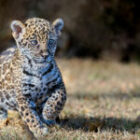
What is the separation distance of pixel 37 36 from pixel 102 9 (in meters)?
9.21

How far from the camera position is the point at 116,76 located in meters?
13.0

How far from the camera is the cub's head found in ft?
19.9

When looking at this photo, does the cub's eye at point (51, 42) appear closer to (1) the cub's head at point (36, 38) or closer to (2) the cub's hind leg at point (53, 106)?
(1) the cub's head at point (36, 38)

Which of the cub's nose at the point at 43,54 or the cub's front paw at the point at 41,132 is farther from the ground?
the cub's nose at the point at 43,54

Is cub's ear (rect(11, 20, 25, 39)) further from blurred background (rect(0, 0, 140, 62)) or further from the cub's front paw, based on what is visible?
blurred background (rect(0, 0, 140, 62))

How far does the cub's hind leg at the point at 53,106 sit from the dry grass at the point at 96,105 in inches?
6.8

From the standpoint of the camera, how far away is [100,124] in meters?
6.93

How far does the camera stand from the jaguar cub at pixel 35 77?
612 centimetres

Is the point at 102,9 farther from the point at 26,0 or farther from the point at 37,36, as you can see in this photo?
the point at 37,36

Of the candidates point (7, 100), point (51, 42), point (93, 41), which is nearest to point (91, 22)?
point (93, 41)

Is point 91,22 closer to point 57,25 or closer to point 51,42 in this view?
point 57,25

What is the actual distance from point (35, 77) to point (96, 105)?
Result: 9.07 feet

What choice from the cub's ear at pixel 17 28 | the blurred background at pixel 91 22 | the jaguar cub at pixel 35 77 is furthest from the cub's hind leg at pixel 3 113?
the blurred background at pixel 91 22

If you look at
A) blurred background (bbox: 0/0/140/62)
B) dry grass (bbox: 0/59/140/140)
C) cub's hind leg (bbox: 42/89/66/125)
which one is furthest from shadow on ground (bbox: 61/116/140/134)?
blurred background (bbox: 0/0/140/62)
